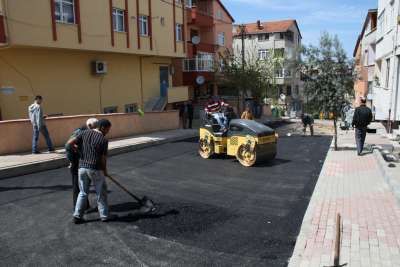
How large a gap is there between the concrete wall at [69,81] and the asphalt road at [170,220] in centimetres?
694

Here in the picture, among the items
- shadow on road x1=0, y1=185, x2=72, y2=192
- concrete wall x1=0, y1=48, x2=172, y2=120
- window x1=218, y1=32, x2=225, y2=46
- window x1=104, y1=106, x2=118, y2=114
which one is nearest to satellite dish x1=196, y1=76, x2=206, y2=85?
window x1=218, y1=32, x2=225, y2=46

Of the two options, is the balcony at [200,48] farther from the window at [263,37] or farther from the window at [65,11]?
the window at [263,37]

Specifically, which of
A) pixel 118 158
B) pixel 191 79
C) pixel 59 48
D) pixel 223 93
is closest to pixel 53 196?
pixel 118 158

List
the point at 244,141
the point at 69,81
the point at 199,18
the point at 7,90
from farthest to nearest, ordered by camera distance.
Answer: the point at 199,18
the point at 69,81
the point at 7,90
the point at 244,141

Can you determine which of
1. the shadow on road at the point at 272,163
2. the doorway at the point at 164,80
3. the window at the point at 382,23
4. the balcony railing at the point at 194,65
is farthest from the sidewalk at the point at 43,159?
the balcony railing at the point at 194,65

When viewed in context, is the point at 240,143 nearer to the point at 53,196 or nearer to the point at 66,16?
the point at 53,196

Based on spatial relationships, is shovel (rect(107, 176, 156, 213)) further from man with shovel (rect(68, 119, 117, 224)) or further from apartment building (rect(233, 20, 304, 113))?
apartment building (rect(233, 20, 304, 113))

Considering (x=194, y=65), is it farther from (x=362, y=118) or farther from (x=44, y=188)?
(x=44, y=188)

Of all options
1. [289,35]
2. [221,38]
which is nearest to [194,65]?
[221,38]

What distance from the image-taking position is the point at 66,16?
17250 millimetres

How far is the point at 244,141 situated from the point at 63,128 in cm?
646

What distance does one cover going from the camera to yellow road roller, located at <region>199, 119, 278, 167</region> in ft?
36.5

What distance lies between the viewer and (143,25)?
76.3 feet

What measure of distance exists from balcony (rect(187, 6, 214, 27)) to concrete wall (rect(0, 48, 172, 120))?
1066 centimetres
